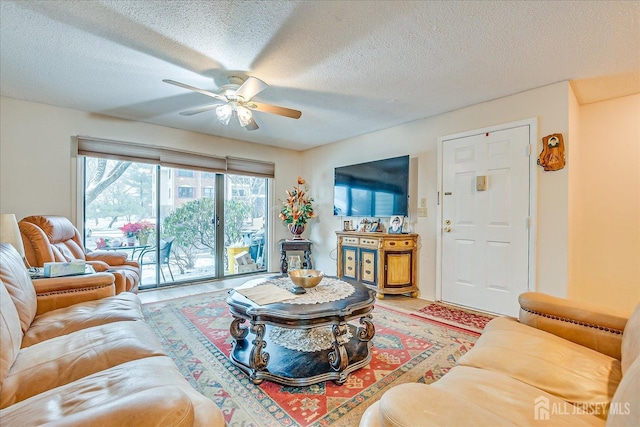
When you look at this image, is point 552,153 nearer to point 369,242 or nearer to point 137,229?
point 369,242

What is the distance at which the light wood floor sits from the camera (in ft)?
11.1

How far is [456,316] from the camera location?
2943 mm

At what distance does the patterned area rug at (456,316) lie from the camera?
2682 mm

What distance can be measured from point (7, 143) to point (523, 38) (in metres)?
4.95

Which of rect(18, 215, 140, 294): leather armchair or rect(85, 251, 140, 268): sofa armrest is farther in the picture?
rect(85, 251, 140, 268): sofa armrest

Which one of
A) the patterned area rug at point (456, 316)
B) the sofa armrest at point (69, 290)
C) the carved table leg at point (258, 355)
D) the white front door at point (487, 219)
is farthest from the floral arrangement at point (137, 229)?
the white front door at point (487, 219)

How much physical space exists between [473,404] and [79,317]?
6.56 ft

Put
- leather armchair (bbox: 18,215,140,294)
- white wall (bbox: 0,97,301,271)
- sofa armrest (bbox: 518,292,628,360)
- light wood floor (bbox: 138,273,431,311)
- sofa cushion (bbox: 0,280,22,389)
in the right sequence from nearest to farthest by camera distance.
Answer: sofa cushion (bbox: 0,280,22,389) < sofa armrest (bbox: 518,292,628,360) < leather armchair (bbox: 18,215,140,294) < white wall (bbox: 0,97,301,271) < light wood floor (bbox: 138,273,431,311)

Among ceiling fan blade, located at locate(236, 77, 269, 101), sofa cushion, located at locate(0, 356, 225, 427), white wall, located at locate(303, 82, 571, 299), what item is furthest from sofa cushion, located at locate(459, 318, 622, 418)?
A: ceiling fan blade, located at locate(236, 77, 269, 101)

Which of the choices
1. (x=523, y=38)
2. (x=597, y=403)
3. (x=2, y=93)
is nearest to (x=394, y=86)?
(x=523, y=38)

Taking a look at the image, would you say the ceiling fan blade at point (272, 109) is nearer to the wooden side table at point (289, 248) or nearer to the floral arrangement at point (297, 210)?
the floral arrangement at point (297, 210)

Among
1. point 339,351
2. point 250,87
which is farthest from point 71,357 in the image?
point 250,87

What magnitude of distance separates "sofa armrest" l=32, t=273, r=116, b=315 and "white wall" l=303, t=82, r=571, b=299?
331 cm

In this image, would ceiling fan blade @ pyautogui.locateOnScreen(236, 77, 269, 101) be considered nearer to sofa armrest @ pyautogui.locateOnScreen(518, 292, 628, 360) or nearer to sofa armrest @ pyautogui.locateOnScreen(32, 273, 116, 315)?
sofa armrest @ pyautogui.locateOnScreen(32, 273, 116, 315)
